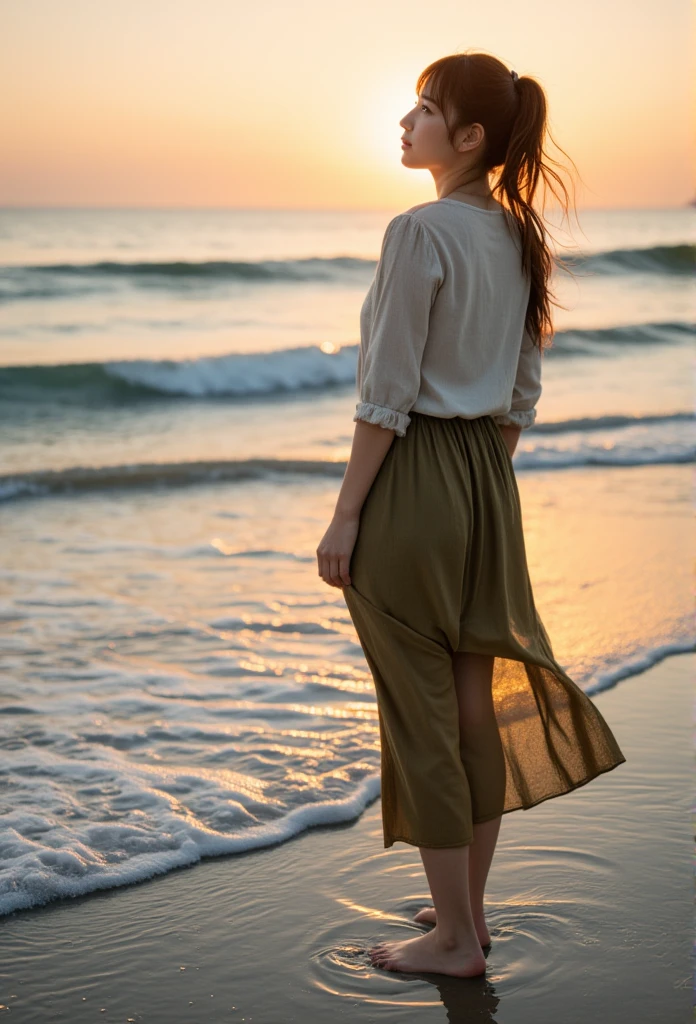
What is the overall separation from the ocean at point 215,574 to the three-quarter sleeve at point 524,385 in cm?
15

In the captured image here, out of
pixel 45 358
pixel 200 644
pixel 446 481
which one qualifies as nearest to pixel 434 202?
pixel 446 481

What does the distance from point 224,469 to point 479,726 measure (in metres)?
6.13

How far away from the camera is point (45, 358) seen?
14117mm

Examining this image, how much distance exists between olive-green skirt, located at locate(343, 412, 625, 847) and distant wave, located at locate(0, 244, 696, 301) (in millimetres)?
17627

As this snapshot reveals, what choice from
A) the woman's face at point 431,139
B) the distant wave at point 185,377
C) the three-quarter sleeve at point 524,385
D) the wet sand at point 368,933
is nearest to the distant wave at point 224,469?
→ the distant wave at point 185,377

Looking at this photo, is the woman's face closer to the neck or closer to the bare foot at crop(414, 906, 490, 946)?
the neck

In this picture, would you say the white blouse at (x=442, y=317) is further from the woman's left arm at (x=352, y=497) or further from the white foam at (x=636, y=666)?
the white foam at (x=636, y=666)

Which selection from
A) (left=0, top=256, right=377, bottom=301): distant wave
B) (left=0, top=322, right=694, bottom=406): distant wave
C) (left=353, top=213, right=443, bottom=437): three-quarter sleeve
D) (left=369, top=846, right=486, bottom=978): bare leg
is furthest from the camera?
(left=0, top=256, right=377, bottom=301): distant wave

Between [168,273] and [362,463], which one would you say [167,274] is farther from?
[362,463]

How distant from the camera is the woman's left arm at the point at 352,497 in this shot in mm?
2160

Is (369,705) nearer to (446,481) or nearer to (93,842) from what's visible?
(93,842)

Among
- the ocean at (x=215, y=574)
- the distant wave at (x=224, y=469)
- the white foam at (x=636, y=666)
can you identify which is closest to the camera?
the ocean at (x=215, y=574)

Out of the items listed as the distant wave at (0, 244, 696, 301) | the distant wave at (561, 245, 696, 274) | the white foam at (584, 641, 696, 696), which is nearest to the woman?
the white foam at (584, 641, 696, 696)

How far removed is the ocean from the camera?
3.19 meters
